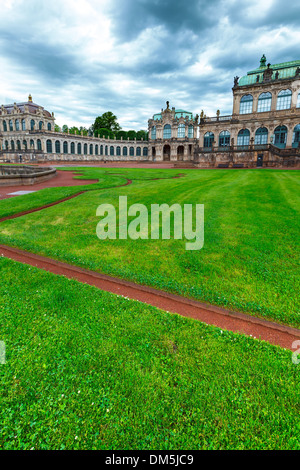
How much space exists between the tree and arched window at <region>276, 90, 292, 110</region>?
82247mm

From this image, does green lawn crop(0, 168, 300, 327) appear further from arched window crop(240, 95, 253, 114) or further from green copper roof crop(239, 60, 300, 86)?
green copper roof crop(239, 60, 300, 86)

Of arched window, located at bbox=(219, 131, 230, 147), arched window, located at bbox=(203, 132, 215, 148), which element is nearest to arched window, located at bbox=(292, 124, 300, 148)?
arched window, located at bbox=(219, 131, 230, 147)

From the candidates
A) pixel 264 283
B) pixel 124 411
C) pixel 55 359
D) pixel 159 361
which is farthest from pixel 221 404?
pixel 264 283

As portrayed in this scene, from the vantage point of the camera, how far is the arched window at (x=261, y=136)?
166ft

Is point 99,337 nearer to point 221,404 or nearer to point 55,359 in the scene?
point 55,359

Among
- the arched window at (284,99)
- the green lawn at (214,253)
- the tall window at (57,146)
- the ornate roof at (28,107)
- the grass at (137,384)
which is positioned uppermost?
the ornate roof at (28,107)

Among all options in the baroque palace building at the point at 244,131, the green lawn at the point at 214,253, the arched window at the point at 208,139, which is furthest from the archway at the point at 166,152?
the green lawn at the point at 214,253

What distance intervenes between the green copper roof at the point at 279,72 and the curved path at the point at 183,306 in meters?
63.0

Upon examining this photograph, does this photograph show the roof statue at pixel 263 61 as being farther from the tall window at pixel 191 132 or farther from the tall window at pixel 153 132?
the tall window at pixel 153 132

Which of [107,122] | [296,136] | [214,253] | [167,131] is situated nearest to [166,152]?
[167,131]

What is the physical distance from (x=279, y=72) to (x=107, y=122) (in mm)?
81728

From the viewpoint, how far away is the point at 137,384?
2.68m

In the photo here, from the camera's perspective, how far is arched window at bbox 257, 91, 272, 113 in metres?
50.0
